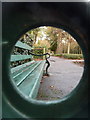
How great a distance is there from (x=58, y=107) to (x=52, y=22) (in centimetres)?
46

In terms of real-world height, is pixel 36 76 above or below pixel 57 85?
above

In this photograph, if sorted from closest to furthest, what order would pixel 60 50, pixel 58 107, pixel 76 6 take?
pixel 76 6 → pixel 58 107 → pixel 60 50

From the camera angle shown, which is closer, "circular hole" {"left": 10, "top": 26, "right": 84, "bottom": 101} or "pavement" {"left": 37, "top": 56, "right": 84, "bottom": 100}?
"circular hole" {"left": 10, "top": 26, "right": 84, "bottom": 101}

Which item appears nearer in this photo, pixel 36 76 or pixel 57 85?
pixel 36 76

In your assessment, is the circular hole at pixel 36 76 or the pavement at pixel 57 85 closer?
the circular hole at pixel 36 76

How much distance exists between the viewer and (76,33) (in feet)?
2.55

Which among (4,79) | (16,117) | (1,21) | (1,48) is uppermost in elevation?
(1,21)

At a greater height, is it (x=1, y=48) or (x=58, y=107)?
(x=1, y=48)

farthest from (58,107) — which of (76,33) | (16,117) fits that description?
(76,33)

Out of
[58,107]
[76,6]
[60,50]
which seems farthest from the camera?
[60,50]

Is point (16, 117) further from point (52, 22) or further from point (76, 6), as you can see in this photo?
point (76, 6)

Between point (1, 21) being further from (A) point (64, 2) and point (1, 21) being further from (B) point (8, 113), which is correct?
(B) point (8, 113)

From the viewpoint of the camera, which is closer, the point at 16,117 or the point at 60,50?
the point at 16,117

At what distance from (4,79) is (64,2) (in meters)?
0.49
